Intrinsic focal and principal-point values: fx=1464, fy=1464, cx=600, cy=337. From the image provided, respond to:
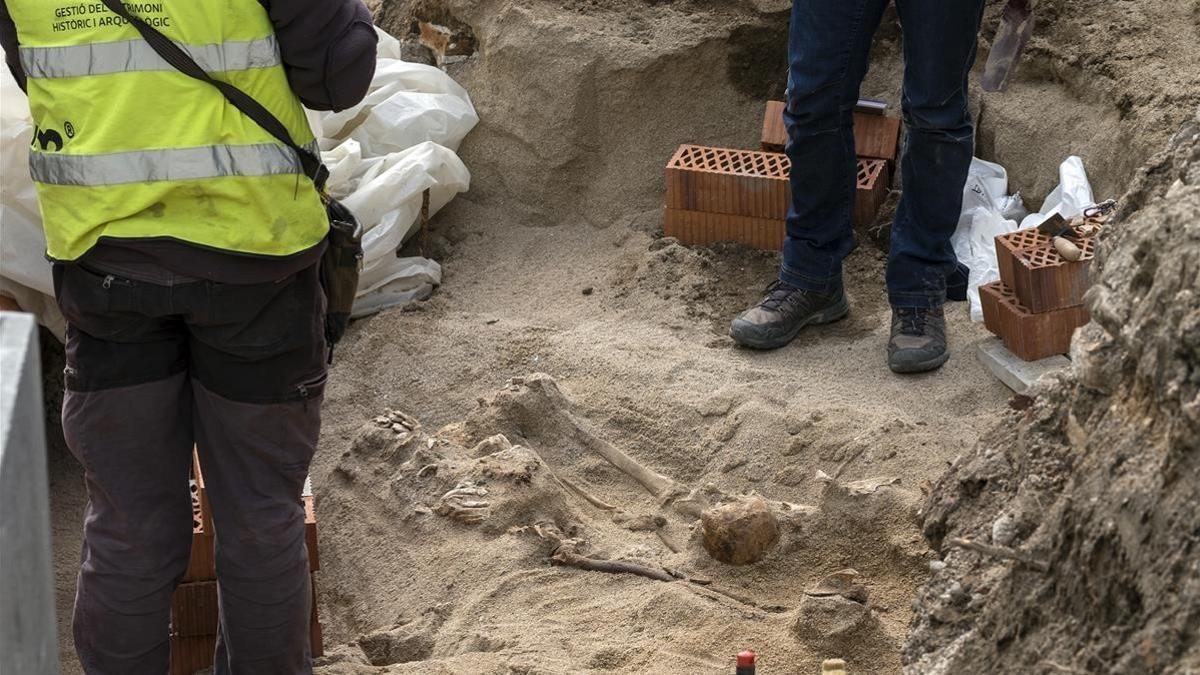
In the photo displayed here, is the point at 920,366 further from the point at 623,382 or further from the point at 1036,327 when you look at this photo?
the point at 623,382

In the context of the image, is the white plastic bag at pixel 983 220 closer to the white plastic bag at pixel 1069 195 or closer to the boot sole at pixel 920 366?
the white plastic bag at pixel 1069 195

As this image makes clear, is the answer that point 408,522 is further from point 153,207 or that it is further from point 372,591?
point 153,207

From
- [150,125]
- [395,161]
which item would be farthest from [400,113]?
[150,125]

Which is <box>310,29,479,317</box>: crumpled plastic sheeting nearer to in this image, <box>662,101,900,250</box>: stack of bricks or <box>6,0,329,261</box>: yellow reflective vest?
<box>662,101,900,250</box>: stack of bricks

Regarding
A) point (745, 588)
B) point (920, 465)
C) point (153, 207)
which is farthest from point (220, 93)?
point (920, 465)

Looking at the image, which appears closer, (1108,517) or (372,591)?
(1108,517)

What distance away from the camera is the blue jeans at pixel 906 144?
13.2 feet

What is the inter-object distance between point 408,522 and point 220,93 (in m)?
1.46

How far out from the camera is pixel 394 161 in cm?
518

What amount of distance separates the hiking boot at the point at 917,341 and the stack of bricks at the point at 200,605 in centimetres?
184

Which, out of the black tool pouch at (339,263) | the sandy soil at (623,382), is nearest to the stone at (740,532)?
the sandy soil at (623,382)

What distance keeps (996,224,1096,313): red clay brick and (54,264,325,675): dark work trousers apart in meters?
2.20

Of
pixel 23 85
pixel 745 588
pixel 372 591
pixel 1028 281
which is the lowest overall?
pixel 372 591

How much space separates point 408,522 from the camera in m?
3.74
